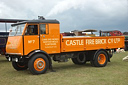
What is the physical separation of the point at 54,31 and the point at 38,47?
1182 millimetres

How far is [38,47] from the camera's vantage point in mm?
9094

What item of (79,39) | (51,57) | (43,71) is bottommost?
(43,71)

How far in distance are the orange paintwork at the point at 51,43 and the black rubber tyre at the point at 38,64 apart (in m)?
0.38

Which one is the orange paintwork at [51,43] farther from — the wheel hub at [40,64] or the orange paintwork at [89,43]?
the wheel hub at [40,64]

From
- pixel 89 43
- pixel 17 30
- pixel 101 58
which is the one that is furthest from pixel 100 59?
pixel 17 30

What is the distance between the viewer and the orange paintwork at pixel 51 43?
345 inches

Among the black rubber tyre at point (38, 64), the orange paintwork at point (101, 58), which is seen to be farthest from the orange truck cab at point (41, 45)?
the orange paintwork at point (101, 58)

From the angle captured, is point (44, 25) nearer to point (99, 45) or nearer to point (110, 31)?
point (99, 45)

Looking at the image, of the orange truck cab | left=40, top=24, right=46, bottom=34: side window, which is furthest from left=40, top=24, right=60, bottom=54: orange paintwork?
left=40, top=24, right=46, bottom=34: side window

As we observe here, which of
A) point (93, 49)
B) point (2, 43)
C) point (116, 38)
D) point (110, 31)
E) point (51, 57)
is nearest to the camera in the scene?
point (51, 57)

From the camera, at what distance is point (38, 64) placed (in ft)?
29.3

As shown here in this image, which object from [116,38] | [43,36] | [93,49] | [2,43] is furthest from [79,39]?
[2,43]

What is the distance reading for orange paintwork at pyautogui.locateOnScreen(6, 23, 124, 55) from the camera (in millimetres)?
8759

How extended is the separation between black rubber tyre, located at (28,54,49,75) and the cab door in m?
0.41
